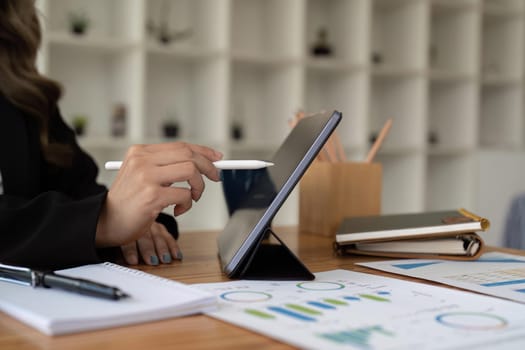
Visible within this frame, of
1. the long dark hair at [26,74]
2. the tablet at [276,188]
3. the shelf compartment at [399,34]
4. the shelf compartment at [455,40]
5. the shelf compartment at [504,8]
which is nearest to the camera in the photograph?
the tablet at [276,188]

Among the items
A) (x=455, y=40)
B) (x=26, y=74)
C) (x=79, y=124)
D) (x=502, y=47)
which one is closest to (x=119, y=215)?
(x=26, y=74)

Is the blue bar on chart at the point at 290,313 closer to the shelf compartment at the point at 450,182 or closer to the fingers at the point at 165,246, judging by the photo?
the fingers at the point at 165,246

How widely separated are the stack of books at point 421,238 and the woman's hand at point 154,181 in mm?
A: 269

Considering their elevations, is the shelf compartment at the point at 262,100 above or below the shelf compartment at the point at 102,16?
below

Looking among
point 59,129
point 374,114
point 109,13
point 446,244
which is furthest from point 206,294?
point 374,114

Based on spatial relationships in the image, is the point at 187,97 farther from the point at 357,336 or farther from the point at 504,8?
the point at 357,336

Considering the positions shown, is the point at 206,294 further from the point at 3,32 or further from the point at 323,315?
the point at 3,32

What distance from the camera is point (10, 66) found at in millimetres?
1468

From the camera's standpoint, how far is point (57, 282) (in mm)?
583

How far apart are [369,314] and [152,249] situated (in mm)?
435

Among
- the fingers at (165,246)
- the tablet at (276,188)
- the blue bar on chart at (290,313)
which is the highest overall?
the tablet at (276,188)

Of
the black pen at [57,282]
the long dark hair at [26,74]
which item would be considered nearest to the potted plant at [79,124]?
the long dark hair at [26,74]

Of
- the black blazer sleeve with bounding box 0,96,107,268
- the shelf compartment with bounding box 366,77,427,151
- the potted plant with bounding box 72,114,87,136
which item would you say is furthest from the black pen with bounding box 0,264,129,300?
the shelf compartment with bounding box 366,77,427,151

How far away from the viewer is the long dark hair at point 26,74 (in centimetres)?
138
